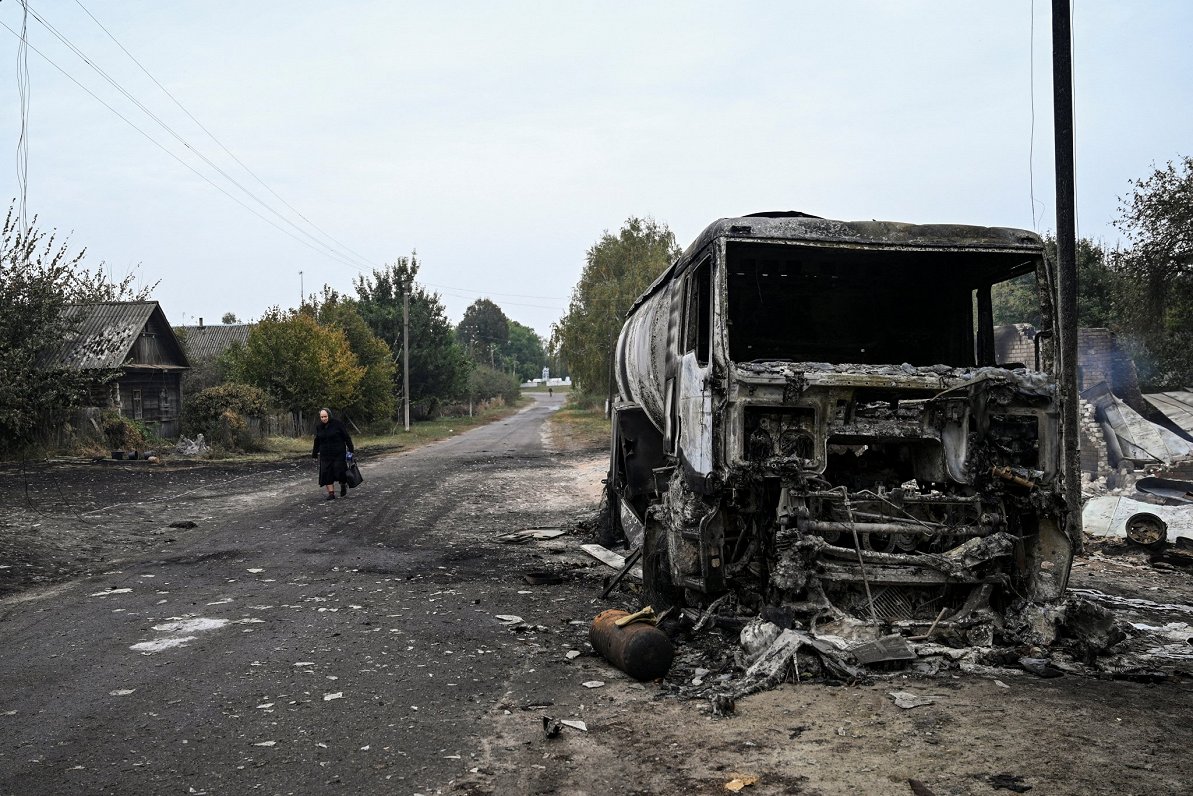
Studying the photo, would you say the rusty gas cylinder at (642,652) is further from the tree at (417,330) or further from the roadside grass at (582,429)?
the tree at (417,330)

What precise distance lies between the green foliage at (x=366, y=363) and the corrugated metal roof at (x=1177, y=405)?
2660 cm

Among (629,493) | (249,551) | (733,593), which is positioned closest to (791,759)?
(733,593)

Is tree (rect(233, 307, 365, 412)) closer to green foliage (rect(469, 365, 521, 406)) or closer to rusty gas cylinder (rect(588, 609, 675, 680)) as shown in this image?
green foliage (rect(469, 365, 521, 406))

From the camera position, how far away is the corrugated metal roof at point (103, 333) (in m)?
24.6

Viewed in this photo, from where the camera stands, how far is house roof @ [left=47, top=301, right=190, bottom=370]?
2473cm

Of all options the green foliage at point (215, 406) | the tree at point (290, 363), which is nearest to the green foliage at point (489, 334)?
the tree at point (290, 363)

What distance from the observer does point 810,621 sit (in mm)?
5465

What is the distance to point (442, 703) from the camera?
4.92 m

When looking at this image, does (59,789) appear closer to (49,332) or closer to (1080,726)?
(1080,726)

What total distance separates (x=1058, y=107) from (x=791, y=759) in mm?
8253

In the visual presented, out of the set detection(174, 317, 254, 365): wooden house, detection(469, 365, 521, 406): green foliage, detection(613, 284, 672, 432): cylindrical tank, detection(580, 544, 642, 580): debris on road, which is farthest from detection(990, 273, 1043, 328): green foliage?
detection(174, 317, 254, 365): wooden house

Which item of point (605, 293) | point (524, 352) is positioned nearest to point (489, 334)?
point (524, 352)

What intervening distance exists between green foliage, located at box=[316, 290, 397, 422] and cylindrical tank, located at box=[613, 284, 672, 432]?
86.7 feet

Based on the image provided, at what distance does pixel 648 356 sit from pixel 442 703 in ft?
14.7
